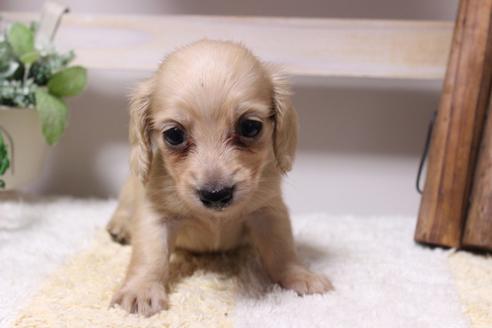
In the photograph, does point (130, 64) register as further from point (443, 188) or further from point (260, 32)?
point (443, 188)

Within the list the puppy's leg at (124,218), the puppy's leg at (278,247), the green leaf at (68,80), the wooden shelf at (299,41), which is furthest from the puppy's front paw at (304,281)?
the green leaf at (68,80)

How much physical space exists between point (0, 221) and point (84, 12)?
48.0 inches

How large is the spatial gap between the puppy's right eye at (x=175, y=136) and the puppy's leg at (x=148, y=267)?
309 mm

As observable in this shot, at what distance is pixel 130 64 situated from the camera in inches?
103

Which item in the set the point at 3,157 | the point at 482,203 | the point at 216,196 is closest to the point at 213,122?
the point at 216,196

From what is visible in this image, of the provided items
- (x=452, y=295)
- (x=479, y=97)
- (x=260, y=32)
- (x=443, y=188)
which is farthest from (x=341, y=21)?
(x=452, y=295)

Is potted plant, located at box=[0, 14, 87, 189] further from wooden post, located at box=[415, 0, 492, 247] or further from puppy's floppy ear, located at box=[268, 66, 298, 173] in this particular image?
wooden post, located at box=[415, 0, 492, 247]

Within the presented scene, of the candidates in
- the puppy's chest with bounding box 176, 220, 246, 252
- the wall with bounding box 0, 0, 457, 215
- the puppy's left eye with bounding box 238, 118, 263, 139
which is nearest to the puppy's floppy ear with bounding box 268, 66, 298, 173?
the puppy's left eye with bounding box 238, 118, 263, 139

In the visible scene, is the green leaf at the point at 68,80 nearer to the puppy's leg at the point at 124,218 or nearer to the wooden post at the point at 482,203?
the puppy's leg at the point at 124,218

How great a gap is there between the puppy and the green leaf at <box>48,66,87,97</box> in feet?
2.44

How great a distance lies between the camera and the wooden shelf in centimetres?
251

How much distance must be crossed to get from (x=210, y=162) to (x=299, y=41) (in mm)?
1144

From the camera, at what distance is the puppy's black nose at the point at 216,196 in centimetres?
157

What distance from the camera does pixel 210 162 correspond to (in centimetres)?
162
